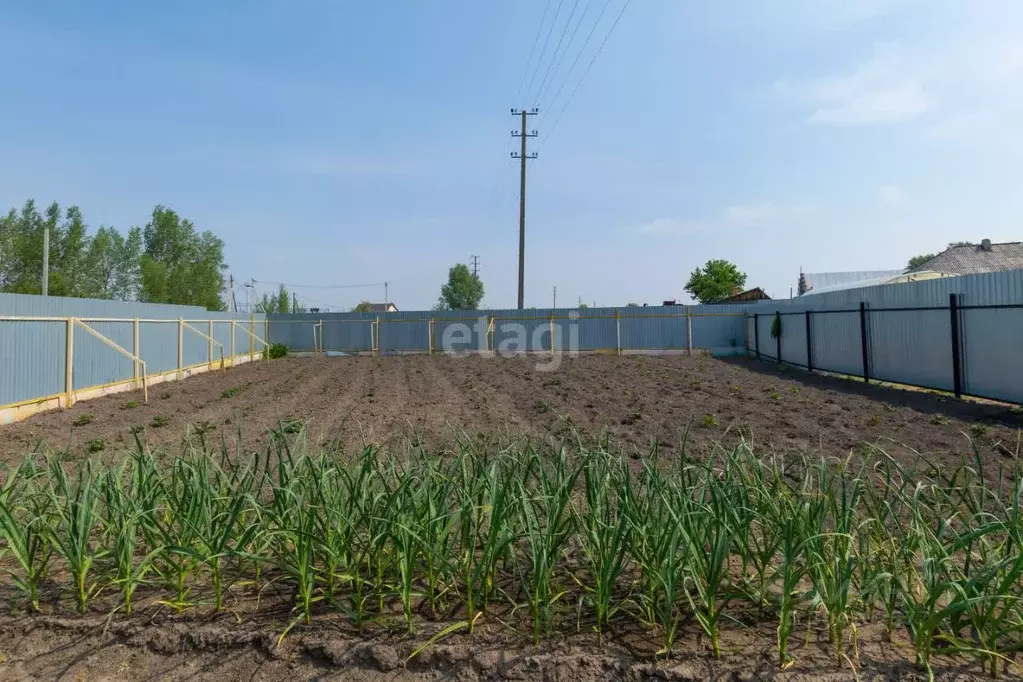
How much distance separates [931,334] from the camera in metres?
10.3

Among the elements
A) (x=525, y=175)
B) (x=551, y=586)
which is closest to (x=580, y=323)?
(x=525, y=175)

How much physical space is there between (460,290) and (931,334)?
63226 mm

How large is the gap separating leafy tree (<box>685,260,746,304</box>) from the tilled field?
146 feet

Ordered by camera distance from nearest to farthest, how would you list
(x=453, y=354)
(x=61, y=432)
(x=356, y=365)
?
(x=61, y=432) < (x=356, y=365) < (x=453, y=354)

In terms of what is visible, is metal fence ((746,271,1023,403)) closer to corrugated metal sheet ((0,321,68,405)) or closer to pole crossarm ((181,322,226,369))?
corrugated metal sheet ((0,321,68,405))

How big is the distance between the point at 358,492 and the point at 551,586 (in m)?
0.81

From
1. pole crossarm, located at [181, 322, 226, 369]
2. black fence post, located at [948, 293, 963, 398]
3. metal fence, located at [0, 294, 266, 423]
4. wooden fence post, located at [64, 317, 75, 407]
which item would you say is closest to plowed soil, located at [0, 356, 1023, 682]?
wooden fence post, located at [64, 317, 75, 407]

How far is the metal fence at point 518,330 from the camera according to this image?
2452 centimetres

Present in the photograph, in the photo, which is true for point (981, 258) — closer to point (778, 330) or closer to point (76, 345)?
point (778, 330)

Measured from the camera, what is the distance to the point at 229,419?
863 centimetres

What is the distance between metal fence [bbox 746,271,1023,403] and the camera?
28.5 ft

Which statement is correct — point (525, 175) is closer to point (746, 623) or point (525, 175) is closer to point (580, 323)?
point (580, 323)

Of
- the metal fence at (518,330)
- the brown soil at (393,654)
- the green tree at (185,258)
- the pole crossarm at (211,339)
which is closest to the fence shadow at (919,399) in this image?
the brown soil at (393,654)

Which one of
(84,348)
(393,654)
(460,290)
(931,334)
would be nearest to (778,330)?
(931,334)
